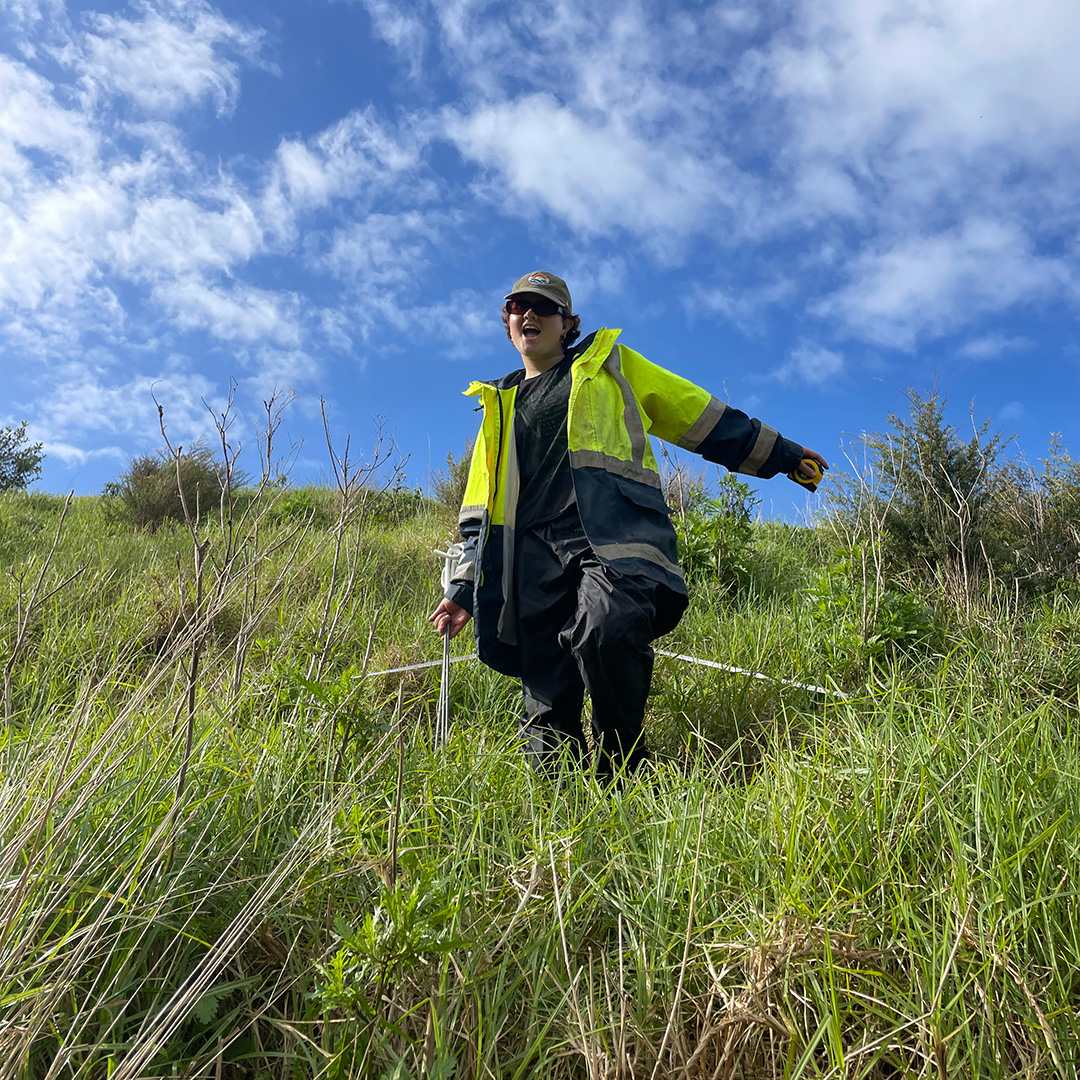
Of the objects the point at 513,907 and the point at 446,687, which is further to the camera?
the point at 446,687

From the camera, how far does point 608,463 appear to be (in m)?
3.54

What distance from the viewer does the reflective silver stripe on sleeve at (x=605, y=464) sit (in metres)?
3.52

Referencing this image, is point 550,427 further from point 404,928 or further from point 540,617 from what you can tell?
point 404,928

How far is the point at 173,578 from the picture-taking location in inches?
255

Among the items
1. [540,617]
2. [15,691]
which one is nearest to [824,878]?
[540,617]

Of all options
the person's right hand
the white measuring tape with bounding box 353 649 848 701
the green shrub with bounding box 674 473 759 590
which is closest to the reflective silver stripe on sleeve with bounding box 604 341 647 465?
the person's right hand

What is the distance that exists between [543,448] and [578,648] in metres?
1.11

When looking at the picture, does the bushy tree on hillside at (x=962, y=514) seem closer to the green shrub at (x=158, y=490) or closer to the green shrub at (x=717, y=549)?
the green shrub at (x=717, y=549)

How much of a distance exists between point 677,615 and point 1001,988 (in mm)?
1927

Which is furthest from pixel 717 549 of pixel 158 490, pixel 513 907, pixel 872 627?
pixel 158 490

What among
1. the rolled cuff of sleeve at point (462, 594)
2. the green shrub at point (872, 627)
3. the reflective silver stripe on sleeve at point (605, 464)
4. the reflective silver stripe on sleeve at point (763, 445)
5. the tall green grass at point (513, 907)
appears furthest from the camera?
the green shrub at point (872, 627)

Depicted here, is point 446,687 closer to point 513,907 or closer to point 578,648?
point 578,648

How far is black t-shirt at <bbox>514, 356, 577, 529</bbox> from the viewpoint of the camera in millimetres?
3811

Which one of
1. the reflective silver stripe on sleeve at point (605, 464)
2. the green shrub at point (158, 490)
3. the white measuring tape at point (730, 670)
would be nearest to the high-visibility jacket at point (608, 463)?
the reflective silver stripe on sleeve at point (605, 464)
